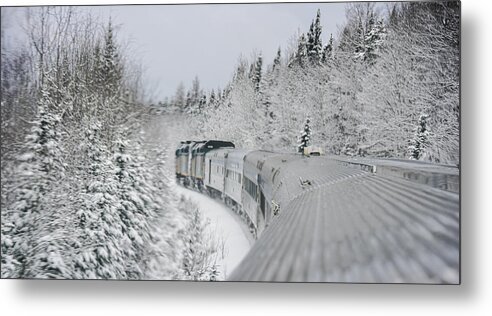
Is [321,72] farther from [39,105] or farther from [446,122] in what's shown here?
[39,105]

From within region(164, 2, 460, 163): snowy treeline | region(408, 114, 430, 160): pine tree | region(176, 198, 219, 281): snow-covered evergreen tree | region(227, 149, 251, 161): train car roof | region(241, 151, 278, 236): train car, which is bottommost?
region(176, 198, 219, 281): snow-covered evergreen tree

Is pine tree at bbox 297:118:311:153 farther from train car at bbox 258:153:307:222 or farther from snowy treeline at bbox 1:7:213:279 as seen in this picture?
snowy treeline at bbox 1:7:213:279

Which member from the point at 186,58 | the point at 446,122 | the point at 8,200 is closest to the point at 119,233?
the point at 8,200

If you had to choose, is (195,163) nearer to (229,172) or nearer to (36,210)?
(229,172)

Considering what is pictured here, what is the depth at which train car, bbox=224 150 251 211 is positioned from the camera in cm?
371

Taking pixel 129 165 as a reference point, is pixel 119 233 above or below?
below

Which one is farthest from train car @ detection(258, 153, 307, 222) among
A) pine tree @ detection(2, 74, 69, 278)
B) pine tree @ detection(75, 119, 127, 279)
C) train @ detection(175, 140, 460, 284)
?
pine tree @ detection(2, 74, 69, 278)

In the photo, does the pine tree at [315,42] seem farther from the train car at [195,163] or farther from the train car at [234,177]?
the train car at [195,163]

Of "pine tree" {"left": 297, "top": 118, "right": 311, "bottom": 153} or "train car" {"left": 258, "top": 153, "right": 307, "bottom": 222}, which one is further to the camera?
"pine tree" {"left": 297, "top": 118, "right": 311, "bottom": 153}

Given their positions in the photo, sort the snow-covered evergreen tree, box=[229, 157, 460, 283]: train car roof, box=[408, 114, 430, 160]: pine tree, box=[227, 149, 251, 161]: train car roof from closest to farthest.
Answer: box=[229, 157, 460, 283]: train car roof
box=[408, 114, 430, 160]: pine tree
the snow-covered evergreen tree
box=[227, 149, 251, 161]: train car roof

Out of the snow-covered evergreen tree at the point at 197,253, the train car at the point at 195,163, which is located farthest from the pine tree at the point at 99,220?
the train car at the point at 195,163

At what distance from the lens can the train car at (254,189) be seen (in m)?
3.54

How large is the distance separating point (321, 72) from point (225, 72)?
0.65m

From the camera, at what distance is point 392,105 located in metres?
3.52
